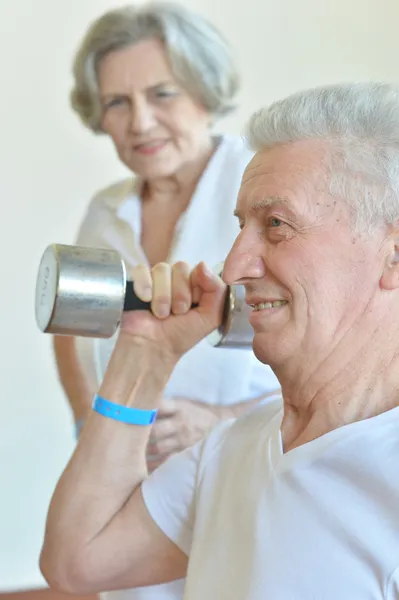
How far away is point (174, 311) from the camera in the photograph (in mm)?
1125

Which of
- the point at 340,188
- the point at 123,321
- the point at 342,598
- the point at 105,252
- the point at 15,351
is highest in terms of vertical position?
the point at 340,188

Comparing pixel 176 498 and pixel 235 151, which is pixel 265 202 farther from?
pixel 235 151

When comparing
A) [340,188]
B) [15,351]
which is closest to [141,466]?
[340,188]

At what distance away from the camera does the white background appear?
2.12m

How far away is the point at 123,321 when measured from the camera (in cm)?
113

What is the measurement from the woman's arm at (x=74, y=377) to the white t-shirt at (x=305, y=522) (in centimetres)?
67

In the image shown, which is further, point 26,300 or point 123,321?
point 26,300

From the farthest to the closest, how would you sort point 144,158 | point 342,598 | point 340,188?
1. point 144,158
2. point 340,188
3. point 342,598

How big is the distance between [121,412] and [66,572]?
0.75 feet

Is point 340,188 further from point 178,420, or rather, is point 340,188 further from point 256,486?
point 178,420

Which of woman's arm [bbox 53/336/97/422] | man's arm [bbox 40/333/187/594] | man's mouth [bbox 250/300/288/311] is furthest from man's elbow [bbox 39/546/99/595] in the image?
woman's arm [bbox 53/336/97/422]

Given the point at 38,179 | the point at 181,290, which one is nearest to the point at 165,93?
the point at 181,290

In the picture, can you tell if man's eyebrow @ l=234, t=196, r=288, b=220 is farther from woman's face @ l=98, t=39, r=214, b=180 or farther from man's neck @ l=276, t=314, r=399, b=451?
woman's face @ l=98, t=39, r=214, b=180

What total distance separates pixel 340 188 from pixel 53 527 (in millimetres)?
612
